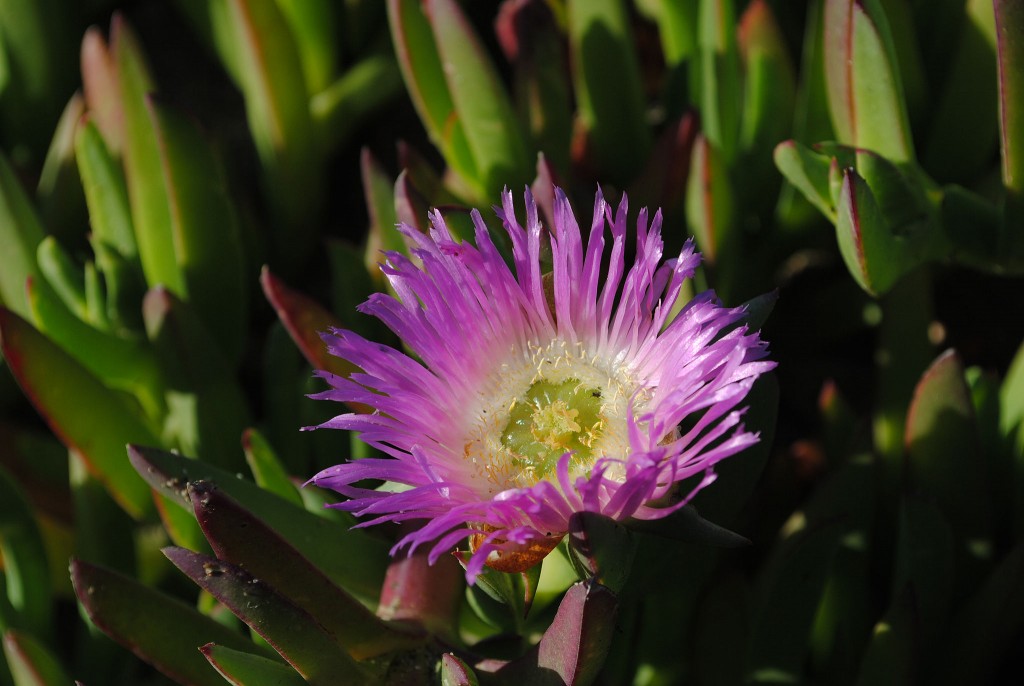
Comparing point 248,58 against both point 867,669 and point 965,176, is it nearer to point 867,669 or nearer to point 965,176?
point 965,176

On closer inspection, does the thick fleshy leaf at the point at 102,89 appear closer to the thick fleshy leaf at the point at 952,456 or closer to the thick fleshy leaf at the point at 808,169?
the thick fleshy leaf at the point at 808,169

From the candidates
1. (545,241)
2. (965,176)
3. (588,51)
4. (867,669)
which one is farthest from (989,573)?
(588,51)

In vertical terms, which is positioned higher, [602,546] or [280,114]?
[280,114]

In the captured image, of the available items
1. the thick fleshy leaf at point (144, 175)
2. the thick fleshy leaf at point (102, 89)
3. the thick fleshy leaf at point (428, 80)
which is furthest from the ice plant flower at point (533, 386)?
the thick fleshy leaf at point (102, 89)

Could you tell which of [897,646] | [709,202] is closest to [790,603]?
[897,646]

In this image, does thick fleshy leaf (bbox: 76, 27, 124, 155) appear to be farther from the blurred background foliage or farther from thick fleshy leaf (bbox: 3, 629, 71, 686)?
thick fleshy leaf (bbox: 3, 629, 71, 686)

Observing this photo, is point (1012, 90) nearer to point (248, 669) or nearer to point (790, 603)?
point (790, 603)
